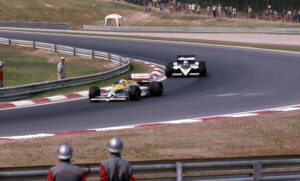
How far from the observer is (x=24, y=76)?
2453cm

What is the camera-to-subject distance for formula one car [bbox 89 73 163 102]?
17.0m

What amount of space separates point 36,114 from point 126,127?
3363 mm

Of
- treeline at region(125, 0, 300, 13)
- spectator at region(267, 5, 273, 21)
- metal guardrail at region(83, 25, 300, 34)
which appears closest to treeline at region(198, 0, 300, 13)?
treeline at region(125, 0, 300, 13)

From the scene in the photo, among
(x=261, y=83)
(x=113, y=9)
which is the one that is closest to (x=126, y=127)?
(x=261, y=83)

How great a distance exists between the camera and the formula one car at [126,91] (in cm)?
1695

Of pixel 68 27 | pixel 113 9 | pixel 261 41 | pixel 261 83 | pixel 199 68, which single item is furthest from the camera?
pixel 113 9

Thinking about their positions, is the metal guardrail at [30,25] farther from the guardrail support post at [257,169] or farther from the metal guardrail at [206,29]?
the guardrail support post at [257,169]

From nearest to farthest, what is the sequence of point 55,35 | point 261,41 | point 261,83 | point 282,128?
1. point 282,128
2. point 261,83
3. point 261,41
4. point 55,35

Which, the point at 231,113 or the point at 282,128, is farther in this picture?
the point at 231,113

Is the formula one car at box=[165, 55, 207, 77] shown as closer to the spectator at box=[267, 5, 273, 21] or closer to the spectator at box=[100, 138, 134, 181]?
the spectator at box=[100, 138, 134, 181]

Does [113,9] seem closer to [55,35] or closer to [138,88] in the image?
[55,35]

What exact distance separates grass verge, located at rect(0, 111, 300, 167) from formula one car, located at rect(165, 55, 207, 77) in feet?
30.6

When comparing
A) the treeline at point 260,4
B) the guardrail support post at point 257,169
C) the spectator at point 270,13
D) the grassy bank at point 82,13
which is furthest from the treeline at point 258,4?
the guardrail support post at point 257,169

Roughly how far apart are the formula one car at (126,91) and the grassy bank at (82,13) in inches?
1444
